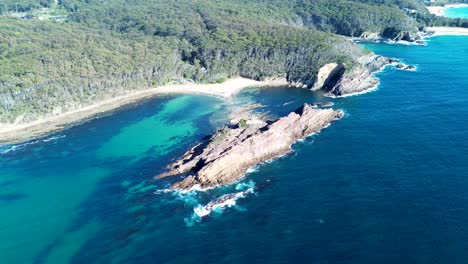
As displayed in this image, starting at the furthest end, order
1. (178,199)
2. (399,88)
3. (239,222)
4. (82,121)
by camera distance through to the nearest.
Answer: (399,88) < (82,121) < (178,199) < (239,222)

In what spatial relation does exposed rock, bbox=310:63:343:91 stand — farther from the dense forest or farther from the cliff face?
the dense forest

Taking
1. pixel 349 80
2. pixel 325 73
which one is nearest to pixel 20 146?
Answer: pixel 325 73

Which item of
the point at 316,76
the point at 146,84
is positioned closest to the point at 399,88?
the point at 316,76

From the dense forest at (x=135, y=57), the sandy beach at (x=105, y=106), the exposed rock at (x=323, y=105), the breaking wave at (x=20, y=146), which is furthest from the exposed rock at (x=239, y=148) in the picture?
the dense forest at (x=135, y=57)

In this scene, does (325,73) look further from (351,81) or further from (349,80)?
(351,81)

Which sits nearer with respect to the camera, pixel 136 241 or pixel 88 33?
pixel 136 241

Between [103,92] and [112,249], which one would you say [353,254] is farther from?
[103,92]

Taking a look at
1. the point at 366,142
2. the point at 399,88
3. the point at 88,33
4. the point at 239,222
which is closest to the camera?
the point at 239,222

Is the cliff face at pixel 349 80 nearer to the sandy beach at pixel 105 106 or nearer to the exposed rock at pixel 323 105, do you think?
the exposed rock at pixel 323 105
